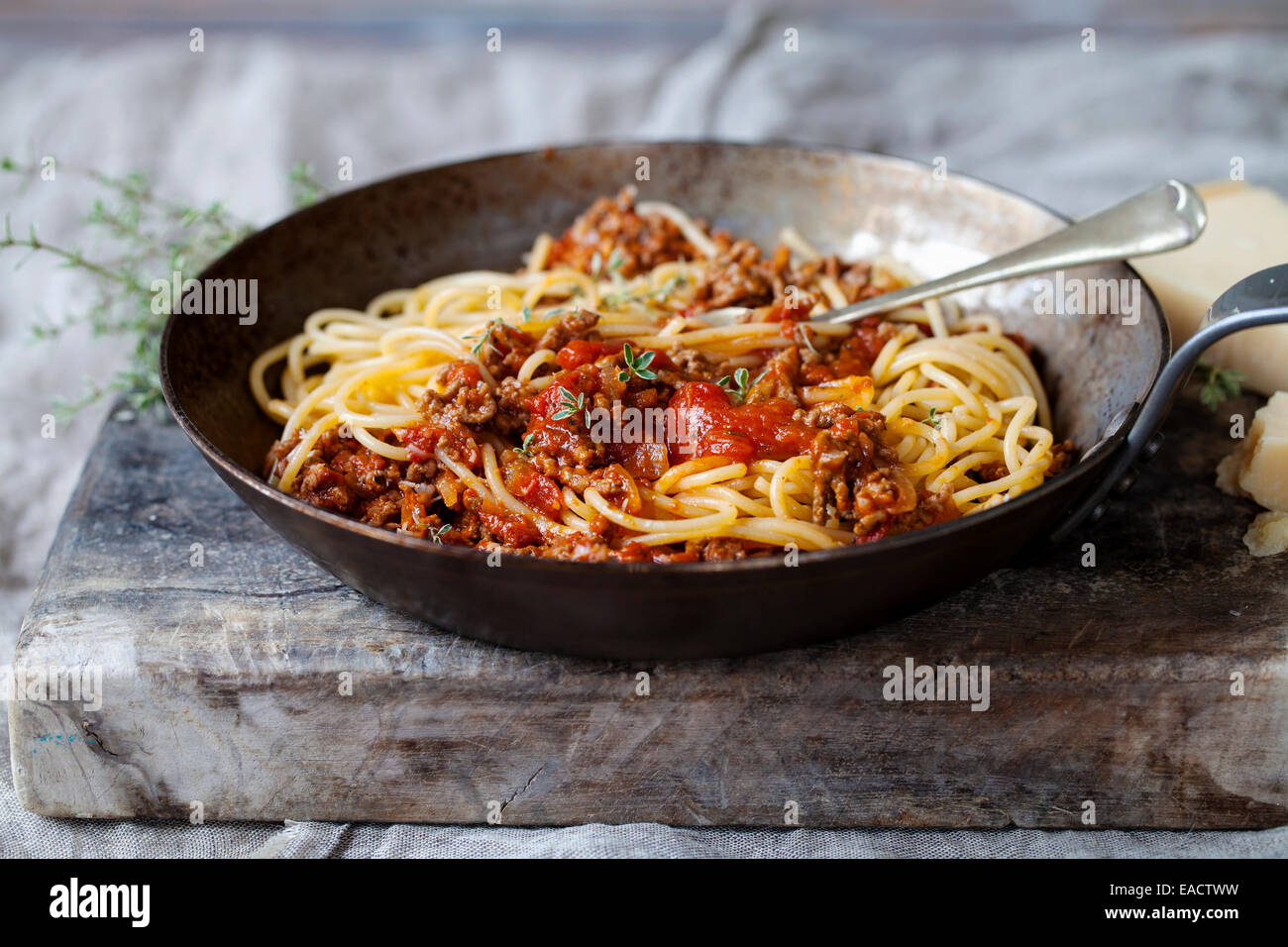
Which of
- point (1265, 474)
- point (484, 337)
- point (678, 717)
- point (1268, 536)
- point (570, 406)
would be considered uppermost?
point (484, 337)

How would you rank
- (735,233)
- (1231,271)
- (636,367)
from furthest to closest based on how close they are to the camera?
(735,233)
(1231,271)
(636,367)

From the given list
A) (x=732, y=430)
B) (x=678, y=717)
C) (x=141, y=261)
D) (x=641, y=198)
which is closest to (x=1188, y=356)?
(x=732, y=430)

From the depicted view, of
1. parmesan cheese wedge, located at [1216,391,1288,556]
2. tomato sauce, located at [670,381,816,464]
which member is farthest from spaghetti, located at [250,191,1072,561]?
parmesan cheese wedge, located at [1216,391,1288,556]

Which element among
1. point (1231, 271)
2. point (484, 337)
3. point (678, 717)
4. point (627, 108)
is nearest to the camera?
point (678, 717)

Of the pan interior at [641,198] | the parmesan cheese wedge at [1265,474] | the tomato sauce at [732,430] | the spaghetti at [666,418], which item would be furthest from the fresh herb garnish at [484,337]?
the parmesan cheese wedge at [1265,474]

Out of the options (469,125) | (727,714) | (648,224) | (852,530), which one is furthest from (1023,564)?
(469,125)

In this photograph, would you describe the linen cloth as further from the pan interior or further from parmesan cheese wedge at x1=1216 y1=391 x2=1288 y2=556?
parmesan cheese wedge at x1=1216 y1=391 x2=1288 y2=556

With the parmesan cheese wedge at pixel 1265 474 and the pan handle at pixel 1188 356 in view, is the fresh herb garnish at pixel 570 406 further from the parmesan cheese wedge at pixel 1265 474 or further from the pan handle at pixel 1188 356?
the parmesan cheese wedge at pixel 1265 474

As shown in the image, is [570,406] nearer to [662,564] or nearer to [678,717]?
[662,564]
